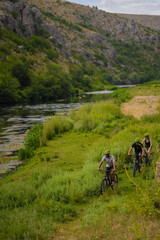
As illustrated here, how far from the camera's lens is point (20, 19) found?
108m

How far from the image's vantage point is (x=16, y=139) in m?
20.8

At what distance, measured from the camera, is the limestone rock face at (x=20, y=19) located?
A: 95.7 m

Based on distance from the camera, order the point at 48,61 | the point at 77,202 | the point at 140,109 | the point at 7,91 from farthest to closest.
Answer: the point at 48,61
the point at 7,91
the point at 140,109
the point at 77,202

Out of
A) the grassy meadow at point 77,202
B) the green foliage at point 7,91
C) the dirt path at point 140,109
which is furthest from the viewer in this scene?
the green foliage at point 7,91

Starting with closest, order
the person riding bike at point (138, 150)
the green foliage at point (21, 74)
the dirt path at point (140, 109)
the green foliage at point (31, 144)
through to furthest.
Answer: the person riding bike at point (138, 150)
the green foliage at point (31, 144)
the dirt path at point (140, 109)
the green foliage at point (21, 74)

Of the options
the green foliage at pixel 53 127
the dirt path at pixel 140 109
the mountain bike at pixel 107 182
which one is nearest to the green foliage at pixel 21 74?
the dirt path at pixel 140 109

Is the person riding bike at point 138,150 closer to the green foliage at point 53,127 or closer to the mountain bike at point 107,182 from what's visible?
the mountain bike at point 107,182

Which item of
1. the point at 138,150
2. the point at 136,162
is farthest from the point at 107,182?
the point at 138,150

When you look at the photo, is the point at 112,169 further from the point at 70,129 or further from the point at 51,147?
the point at 70,129

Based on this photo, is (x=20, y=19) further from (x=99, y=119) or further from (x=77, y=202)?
(x=77, y=202)

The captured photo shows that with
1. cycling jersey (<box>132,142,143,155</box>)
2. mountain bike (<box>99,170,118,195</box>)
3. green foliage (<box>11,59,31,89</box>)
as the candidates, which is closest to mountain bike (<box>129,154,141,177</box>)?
cycling jersey (<box>132,142,143,155</box>)

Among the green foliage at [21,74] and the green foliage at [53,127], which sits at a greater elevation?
the green foliage at [21,74]

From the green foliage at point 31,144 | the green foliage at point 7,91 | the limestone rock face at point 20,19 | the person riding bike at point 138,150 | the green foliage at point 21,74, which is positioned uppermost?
the limestone rock face at point 20,19

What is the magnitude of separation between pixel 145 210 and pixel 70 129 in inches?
722
